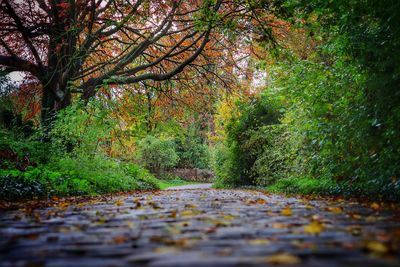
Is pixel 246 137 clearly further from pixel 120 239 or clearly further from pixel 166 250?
pixel 166 250

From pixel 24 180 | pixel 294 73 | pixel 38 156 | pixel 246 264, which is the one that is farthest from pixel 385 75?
pixel 38 156

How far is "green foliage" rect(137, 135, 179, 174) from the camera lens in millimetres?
35781

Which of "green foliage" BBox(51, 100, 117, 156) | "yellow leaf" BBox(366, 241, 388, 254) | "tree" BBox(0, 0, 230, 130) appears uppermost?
"tree" BBox(0, 0, 230, 130)

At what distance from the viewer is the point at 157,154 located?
37188 millimetres

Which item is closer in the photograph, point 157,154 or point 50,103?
point 50,103

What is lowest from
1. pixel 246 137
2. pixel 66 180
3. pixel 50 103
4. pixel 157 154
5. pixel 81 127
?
pixel 66 180

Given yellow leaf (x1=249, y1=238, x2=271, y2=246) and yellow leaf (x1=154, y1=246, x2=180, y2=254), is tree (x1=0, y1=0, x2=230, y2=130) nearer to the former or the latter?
yellow leaf (x1=249, y1=238, x2=271, y2=246)

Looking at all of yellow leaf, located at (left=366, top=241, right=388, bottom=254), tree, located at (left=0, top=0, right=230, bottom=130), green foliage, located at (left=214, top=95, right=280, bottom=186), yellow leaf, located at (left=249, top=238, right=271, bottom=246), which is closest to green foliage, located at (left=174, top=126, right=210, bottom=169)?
green foliage, located at (left=214, top=95, right=280, bottom=186)

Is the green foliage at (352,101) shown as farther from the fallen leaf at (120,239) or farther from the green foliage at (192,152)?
the green foliage at (192,152)

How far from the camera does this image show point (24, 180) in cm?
835

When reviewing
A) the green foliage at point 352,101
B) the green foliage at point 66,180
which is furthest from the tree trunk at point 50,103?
the green foliage at point 352,101

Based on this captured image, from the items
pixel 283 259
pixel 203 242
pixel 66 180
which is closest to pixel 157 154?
pixel 66 180

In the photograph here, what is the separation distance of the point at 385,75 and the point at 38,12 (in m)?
11.3

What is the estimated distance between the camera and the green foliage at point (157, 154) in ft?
117
